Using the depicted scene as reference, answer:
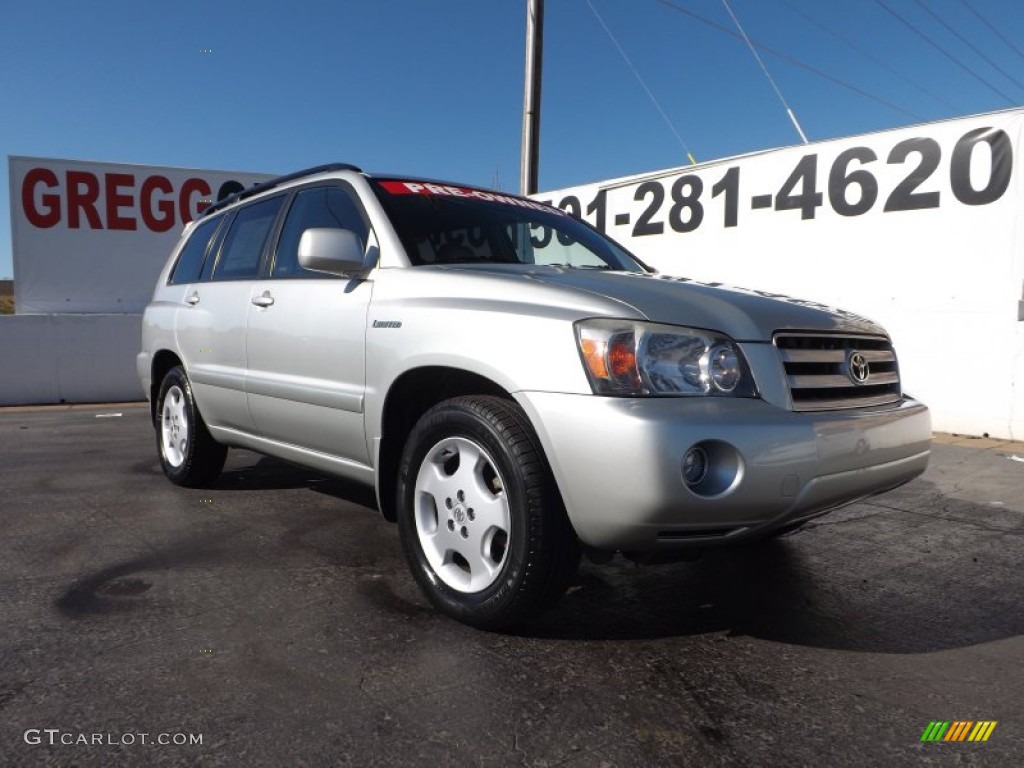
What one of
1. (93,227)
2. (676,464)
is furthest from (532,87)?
(676,464)

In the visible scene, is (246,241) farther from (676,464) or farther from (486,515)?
(676,464)

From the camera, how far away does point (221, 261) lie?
452 cm

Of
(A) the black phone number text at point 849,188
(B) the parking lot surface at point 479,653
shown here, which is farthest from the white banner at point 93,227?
(B) the parking lot surface at point 479,653

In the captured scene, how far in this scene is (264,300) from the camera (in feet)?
12.4

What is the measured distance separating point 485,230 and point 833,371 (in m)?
1.68

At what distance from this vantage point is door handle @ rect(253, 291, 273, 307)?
374cm

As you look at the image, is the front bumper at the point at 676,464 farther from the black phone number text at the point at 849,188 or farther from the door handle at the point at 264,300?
the black phone number text at the point at 849,188

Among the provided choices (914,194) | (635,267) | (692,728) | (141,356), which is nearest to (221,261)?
(141,356)

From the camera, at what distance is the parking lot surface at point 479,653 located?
197 cm

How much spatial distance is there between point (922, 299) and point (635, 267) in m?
4.70

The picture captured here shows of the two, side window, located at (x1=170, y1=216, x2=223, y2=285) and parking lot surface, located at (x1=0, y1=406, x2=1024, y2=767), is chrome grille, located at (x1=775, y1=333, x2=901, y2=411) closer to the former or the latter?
parking lot surface, located at (x1=0, y1=406, x2=1024, y2=767)

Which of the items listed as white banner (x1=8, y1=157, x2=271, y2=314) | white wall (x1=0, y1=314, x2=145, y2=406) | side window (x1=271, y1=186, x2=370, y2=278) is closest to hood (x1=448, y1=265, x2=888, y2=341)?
side window (x1=271, y1=186, x2=370, y2=278)

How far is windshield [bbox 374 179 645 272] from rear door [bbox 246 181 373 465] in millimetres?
207

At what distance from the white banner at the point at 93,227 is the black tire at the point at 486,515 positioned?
11167mm
